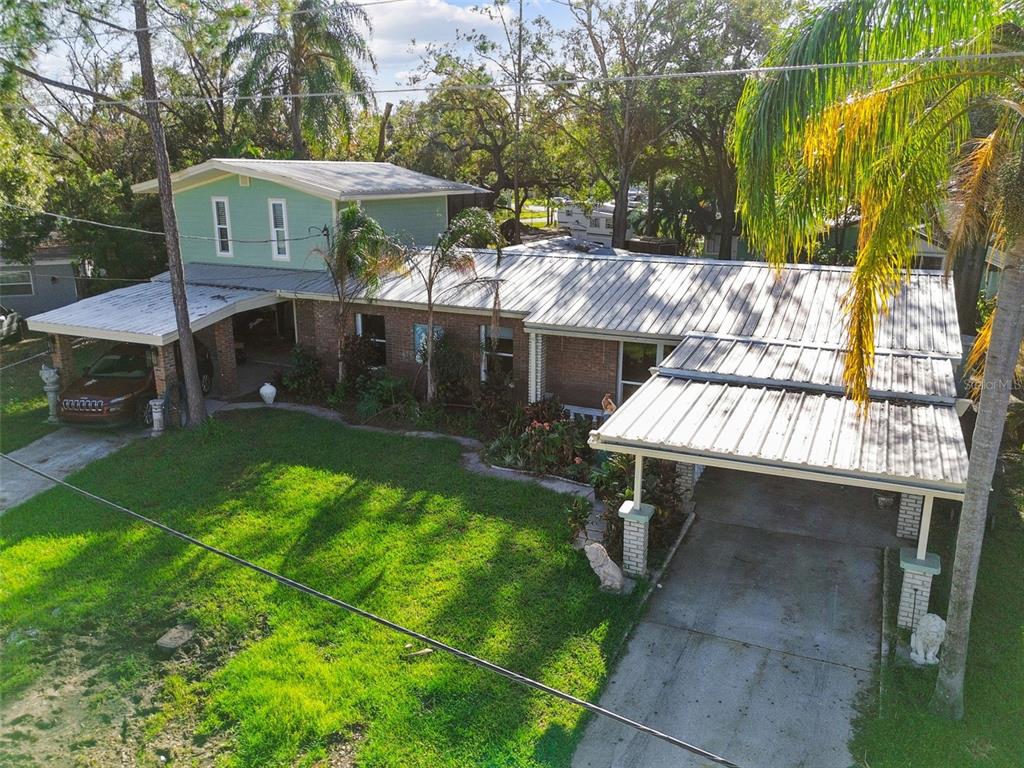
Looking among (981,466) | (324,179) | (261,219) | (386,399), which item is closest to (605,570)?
(981,466)

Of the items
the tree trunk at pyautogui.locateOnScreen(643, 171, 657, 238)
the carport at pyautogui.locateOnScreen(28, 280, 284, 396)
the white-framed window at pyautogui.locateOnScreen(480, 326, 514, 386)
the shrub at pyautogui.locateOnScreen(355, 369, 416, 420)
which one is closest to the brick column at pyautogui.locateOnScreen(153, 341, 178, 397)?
the carport at pyautogui.locateOnScreen(28, 280, 284, 396)

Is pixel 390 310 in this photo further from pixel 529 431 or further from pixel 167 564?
pixel 167 564

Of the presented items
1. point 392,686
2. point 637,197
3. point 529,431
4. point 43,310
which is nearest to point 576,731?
point 392,686

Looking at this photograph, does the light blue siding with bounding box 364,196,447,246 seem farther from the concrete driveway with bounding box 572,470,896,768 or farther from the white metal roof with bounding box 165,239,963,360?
the concrete driveway with bounding box 572,470,896,768

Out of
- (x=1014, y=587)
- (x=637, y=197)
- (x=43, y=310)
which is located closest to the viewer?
(x=1014, y=587)

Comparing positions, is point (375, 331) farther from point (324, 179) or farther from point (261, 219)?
point (261, 219)

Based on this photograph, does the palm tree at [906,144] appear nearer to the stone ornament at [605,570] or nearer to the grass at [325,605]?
the stone ornament at [605,570]

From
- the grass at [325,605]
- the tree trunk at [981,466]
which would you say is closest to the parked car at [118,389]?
the grass at [325,605]
